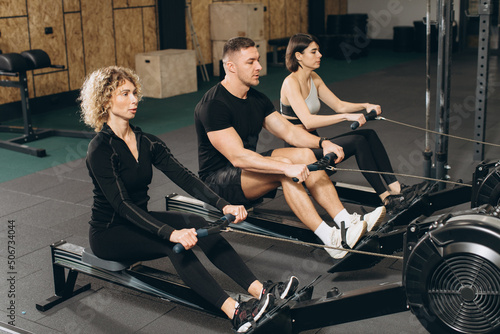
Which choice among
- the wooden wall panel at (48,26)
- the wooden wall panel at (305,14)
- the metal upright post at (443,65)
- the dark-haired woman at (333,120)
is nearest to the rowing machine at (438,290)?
the dark-haired woman at (333,120)

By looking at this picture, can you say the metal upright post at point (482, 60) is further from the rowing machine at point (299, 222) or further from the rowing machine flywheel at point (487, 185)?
the rowing machine flywheel at point (487, 185)

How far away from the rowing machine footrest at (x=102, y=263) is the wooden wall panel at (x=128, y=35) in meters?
5.44

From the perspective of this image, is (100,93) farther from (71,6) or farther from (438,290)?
(71,6)

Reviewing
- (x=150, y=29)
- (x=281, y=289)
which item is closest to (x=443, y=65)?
(x=281, y=289)

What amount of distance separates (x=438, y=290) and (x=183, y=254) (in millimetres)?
925

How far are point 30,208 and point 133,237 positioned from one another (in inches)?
68.9

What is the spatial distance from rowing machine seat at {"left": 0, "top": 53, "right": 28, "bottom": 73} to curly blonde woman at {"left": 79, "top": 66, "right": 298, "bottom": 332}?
317 cm

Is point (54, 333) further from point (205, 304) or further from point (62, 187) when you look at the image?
point (62, 187)

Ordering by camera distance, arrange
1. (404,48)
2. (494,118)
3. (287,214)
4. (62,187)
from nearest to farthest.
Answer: (287,214), (62,187), (494,118), (404,48)

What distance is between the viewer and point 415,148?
5.05m

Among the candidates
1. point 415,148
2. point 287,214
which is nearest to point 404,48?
point 415,148

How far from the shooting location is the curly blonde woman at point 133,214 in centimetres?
227

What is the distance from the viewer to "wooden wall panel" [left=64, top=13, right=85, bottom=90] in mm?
7027

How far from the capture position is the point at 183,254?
2.27 metres
